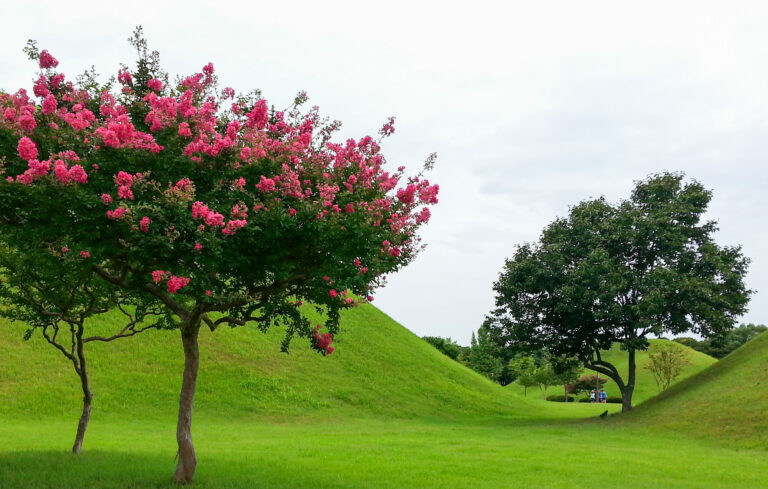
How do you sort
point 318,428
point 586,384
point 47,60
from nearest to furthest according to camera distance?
point 47,60
point 318,428
point 586,384

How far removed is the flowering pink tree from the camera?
43.2ft

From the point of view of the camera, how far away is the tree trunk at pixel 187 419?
17281 millimetres

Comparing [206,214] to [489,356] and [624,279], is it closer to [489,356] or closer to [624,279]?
[624,279]

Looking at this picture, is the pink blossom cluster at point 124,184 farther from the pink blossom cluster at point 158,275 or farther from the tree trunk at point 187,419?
the tree trunk at point 187,419

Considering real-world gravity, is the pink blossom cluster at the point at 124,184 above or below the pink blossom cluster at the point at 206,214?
above

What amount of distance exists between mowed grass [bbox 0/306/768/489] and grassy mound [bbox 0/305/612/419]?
0.54 feet

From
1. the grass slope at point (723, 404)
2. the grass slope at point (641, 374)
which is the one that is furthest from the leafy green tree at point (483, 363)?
the grass slope at point (723, 404)

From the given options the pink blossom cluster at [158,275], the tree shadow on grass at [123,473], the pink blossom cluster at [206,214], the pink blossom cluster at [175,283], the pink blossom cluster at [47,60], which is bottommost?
the tree shadow on grass at [123,473]

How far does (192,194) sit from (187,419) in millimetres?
7851

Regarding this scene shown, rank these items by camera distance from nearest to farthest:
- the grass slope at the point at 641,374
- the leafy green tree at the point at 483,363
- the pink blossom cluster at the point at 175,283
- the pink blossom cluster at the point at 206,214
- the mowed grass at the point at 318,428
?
the pink blossom cluster at the point at 206,214, the pink blossom cluster at the point at 175,283, the mowed grass at the point at 318,428, the grass slope at the point at 641,374, the leafy green tree at the point at 483,363

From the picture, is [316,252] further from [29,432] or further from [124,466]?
[29,432]

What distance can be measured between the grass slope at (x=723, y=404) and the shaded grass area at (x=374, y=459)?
9.03 feet

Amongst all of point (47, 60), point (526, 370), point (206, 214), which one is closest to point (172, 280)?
point (206, 214)

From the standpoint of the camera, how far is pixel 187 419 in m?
17.5
